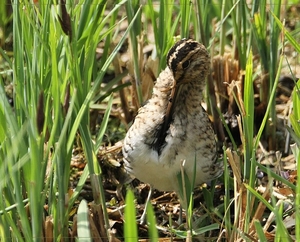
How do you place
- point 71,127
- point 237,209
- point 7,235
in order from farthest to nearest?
point 237,209 → point 71,127 → point 7,235

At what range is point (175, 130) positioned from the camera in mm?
3182

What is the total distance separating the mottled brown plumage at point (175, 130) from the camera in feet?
10.2

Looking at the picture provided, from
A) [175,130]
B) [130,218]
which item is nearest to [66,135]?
[175,130]

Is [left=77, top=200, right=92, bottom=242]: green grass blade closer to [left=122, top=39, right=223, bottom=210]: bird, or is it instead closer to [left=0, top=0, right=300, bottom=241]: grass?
[left=0, top=0, right=300, bottom=241]: grass

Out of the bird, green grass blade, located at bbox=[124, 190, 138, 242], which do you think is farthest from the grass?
the bird

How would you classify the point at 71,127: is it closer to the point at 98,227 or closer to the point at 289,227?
the point at 98,227

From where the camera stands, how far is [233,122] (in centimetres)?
406

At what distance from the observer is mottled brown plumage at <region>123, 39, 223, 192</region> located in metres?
3.12

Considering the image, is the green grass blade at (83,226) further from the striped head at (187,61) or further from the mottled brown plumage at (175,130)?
the striped head at (187,61)

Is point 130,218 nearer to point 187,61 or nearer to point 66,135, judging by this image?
point 66,135

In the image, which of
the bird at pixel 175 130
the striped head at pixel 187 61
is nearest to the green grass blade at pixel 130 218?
the bird at pixel 175 130

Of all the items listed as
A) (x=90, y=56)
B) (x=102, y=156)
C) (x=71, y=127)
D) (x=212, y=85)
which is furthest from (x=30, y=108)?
(x=212, y=85)

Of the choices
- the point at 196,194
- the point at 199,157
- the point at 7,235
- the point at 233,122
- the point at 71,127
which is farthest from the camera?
the point at 233,122

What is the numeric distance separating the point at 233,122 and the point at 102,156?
0.78 m
